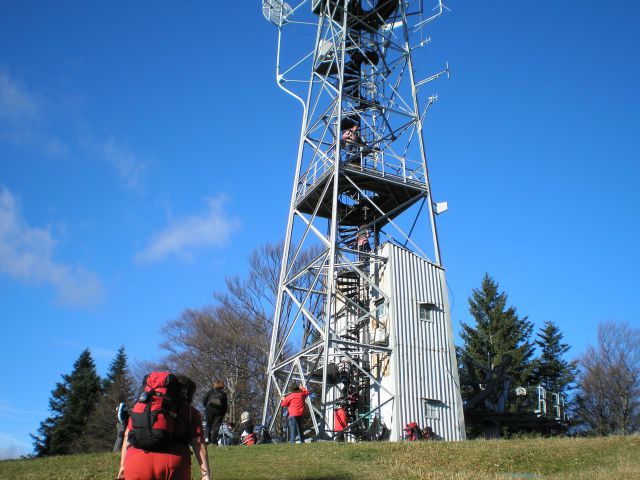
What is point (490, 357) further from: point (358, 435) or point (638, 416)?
point (358, 435)

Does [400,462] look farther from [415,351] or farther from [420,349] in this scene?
[420,349]

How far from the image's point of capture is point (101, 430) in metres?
38.3

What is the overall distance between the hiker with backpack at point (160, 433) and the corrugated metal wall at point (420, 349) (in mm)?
14269

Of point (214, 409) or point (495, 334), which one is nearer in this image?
point (214, 409)

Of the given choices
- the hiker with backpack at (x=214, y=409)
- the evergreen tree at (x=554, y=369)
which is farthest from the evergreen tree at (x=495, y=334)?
the hiker with backpack at (x=214, y=409)

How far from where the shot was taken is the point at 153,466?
4.86 metres

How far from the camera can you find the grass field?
A: 33.7 ft

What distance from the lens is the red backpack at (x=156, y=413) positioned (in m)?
4.88

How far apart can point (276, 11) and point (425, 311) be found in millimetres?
14189

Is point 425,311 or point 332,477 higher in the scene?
point 425,311

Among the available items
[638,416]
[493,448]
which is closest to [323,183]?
[493,448]

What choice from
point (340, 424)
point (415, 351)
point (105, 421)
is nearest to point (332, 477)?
point (340, 424)

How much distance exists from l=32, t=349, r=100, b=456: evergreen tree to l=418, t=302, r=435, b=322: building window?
95.6 feet

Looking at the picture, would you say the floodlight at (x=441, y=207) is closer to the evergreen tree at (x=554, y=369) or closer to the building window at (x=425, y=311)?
the building window at (x=425, y=311)
